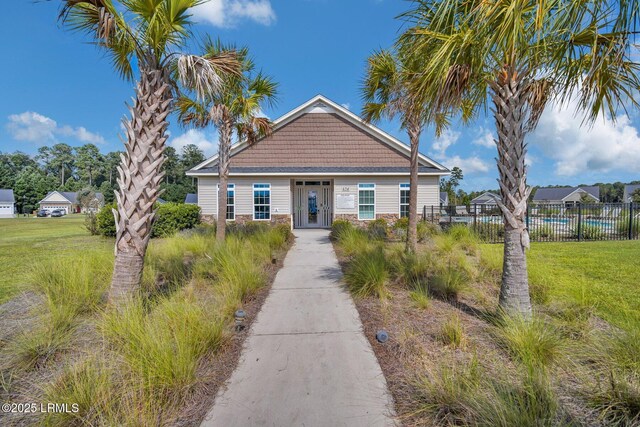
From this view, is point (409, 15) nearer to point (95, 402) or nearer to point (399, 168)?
point (95, 402)

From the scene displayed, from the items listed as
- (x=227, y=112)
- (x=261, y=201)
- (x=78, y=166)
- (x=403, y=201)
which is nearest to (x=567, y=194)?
(x=403, y=201)

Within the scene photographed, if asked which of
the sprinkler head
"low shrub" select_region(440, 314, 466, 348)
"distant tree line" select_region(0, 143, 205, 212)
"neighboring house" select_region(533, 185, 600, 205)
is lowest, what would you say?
the sprinkler head

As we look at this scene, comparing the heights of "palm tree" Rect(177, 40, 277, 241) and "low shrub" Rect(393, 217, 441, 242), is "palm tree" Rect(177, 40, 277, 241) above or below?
above

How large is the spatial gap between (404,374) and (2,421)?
141 inches

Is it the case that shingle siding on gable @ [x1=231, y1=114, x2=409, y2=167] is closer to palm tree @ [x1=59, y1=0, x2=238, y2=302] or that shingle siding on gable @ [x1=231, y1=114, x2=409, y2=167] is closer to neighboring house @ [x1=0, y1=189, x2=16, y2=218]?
palm tree @ [x1=59, y1=0, x2=238, y2=302]

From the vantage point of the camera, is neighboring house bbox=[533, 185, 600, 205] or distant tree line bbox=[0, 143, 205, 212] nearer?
neighboring house bbox=[533, 185, 600, 205]

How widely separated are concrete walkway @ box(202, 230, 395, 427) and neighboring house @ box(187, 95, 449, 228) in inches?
462

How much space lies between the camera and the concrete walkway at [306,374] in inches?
97.9

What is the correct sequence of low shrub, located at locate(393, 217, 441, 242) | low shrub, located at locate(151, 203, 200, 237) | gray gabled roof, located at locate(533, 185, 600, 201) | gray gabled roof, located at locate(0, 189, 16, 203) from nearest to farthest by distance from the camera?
low shrub, located at locate(393, 217, 441, 242) → low shrub, located at locate(151, 203, 200, 237) → gray gabled roof, located at locate(0, 189, 16, 203) → gray gabled roof, located at locate(533, 185, 600, 201)

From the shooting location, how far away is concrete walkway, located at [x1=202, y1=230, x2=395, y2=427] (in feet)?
8.16

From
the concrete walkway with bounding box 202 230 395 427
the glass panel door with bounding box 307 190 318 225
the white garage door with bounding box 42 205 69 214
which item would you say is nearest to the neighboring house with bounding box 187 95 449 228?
the glass panel door with bounding box 307 190 318 225

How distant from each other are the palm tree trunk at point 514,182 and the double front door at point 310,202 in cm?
1376

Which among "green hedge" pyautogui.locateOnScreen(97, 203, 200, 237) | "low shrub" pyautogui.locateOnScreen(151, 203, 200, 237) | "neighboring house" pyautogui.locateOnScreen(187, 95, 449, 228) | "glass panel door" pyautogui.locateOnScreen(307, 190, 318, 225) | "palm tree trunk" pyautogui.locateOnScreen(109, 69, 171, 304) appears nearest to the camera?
"palm tree trunk" pyautogui.locateOnScreen(109, 69, 171, 304)

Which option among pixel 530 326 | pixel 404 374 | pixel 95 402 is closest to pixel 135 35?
pixel 95 402
